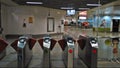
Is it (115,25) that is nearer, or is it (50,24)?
(50,24)

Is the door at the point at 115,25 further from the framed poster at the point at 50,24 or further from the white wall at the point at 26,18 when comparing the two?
the white wall at the point at 26,18

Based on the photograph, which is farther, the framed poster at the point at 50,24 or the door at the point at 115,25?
the door at the point at 115,25

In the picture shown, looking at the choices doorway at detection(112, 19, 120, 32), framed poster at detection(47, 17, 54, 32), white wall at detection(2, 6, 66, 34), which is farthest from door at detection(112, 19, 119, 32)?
white wall at detection(2, 6, 66, 34)

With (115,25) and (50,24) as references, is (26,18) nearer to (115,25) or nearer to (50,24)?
(50,24)

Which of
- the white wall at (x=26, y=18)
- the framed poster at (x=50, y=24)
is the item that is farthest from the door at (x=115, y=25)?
the white wall at (x=26, y=18)

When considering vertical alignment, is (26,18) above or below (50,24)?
above

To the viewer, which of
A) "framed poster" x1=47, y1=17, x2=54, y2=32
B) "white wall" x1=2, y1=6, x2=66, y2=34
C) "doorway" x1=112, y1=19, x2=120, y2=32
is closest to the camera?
"white wall" x1=2, y1=6, x2=66, y2=34

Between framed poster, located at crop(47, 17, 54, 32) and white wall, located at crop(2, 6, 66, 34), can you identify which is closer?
Result: white wall, located at crop(2, 6, 66, 34)

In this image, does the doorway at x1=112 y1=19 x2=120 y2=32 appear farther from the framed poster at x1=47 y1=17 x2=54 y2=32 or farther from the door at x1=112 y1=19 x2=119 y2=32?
the framed poster at x1=47 y1=17 x2=54 y2=32

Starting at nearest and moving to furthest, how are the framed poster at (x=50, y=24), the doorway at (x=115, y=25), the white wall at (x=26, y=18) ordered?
the white wall at (x=26, y=18) < the framed poster at (x=50, y=24) < the doorway at (x=115, y=25)

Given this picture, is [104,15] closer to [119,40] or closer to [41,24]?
[41,24]

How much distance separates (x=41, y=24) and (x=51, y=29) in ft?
6.21

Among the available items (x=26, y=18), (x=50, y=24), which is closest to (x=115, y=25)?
(x=50, y=24)

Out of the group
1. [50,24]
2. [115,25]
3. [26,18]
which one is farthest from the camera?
[115,25]
